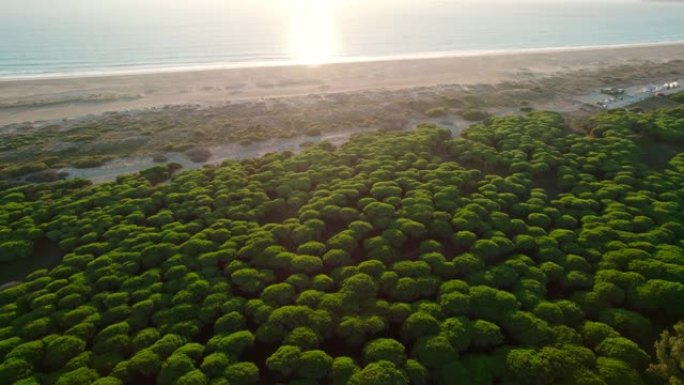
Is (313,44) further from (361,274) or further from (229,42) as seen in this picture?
(361,274)

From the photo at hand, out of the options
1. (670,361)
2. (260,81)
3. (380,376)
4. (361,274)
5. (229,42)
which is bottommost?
(380,376)

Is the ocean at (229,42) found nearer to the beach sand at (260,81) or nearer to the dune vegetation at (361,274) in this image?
the beach sand at (260,81)

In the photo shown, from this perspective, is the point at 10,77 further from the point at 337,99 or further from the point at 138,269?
the point at 138,269

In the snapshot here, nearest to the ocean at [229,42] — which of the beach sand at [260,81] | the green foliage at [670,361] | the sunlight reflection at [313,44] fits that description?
the sunlight reflection at [313,44]

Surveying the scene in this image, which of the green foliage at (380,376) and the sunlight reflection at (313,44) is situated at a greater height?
the sunlight reflection at (313,44)

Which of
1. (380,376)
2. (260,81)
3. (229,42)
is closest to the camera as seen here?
(380,376)

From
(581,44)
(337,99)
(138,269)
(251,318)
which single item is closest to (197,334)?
(251,318)

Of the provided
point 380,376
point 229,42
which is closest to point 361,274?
point 380,376
